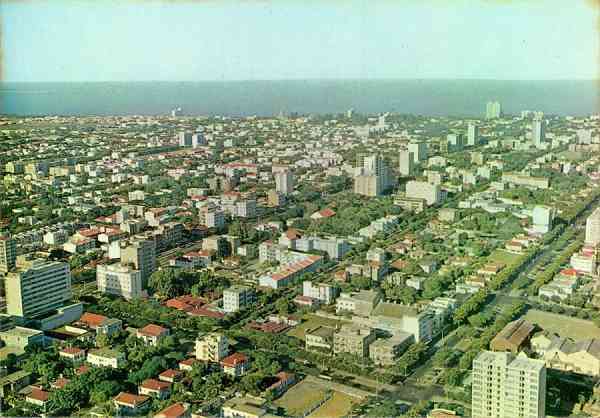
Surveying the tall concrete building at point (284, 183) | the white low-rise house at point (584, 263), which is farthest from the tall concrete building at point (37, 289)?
the tall concrete building at point (284, 183)

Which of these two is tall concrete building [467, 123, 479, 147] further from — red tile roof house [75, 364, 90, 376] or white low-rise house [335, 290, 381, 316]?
red tile roof house [75, 364, 90, 376]

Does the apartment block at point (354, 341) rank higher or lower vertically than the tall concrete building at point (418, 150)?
lower

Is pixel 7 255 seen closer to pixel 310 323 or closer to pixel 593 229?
pixel 310 323

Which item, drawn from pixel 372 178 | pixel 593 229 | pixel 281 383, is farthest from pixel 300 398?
pixel 372 178

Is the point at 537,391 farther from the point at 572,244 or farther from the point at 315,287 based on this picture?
the point at 572,244

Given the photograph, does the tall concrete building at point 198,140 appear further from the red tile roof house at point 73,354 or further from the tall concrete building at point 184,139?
the red tile roof house at point 73,354

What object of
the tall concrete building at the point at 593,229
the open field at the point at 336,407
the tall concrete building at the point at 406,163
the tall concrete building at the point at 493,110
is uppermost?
the tall concrete building at the point at 493,110
